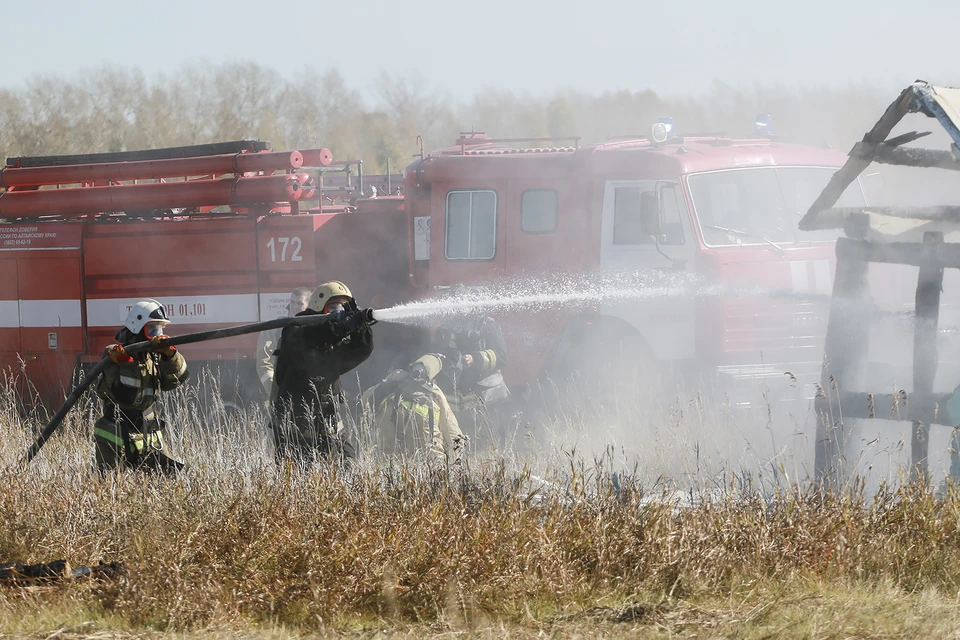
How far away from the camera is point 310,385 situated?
556 cm

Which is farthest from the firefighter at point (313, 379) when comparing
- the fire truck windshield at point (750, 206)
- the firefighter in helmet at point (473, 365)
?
the fire truck windshield at point (750, 206)

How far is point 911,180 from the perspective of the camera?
18.9 meters

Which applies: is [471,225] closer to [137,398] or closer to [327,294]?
[327,294]

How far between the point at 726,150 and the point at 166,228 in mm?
5154

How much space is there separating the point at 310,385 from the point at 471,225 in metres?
2.98

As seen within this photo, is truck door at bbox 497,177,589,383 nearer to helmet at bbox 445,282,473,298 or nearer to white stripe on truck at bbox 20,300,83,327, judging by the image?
helmet at bbox 445,282,473,298

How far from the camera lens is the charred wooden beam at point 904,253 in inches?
177

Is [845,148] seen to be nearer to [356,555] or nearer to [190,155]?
[190,155]

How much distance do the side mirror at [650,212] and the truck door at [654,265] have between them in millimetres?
49

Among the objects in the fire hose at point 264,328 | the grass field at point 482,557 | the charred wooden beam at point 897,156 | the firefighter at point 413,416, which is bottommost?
the grass field at point 482,557

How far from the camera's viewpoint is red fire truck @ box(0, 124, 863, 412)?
23.4 ft

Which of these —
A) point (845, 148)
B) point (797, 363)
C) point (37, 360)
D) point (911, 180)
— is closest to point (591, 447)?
point (797, 363)

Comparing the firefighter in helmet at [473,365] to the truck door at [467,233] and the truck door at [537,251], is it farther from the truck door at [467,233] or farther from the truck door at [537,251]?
Answer: the truck door at [467,233]

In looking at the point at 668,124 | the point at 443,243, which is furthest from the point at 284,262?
the point at 668,124
